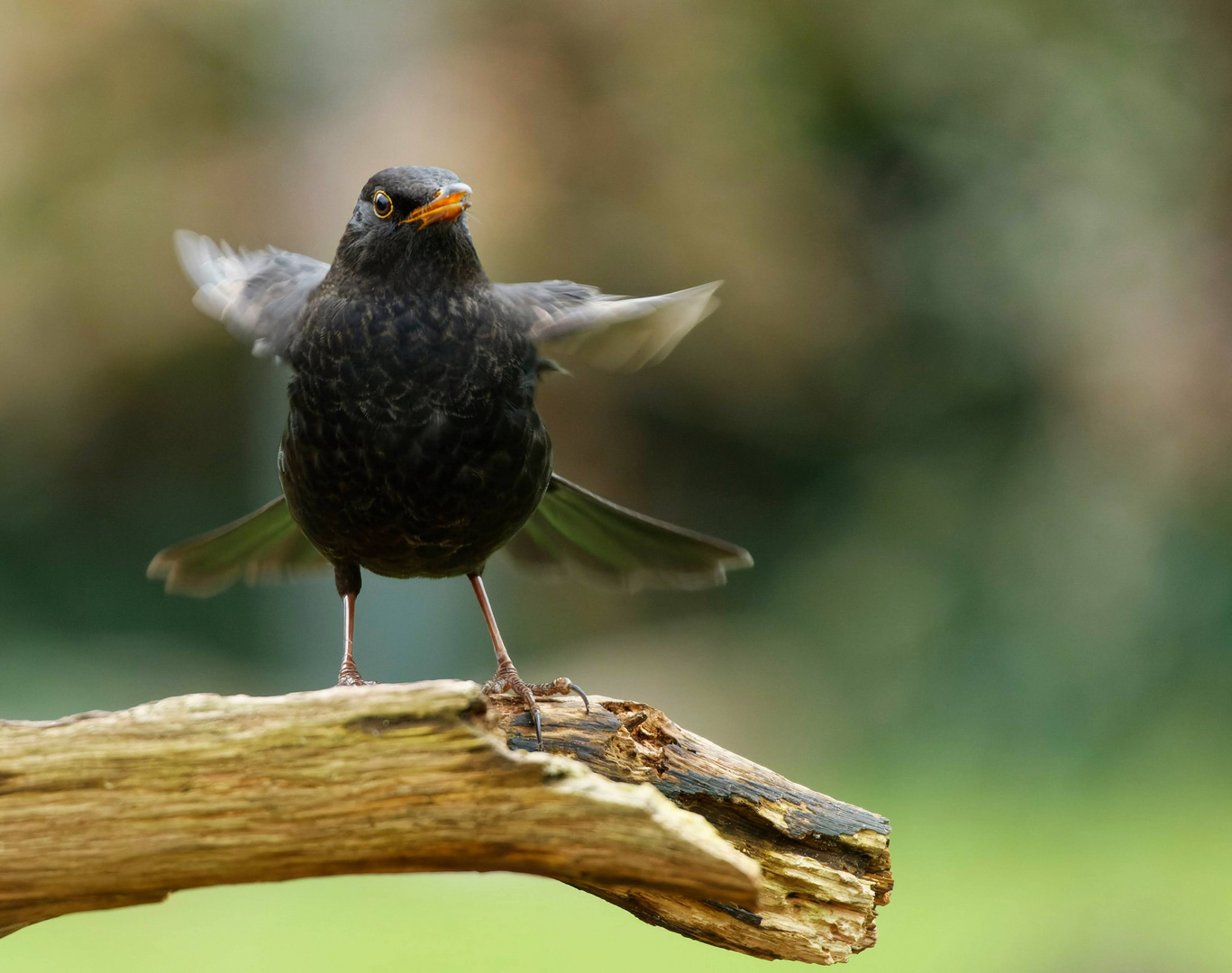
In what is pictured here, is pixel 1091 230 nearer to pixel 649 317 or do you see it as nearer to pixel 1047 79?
pixel 1047 79

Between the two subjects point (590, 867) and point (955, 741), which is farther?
point (955, 741)

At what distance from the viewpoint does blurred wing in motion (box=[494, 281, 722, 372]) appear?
332 centimetres

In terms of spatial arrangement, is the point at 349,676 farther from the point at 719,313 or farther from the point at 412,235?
the point at 719,313

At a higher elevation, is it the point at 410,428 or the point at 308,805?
the point at 410,428

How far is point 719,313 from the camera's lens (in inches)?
364

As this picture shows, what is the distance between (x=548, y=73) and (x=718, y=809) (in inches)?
296

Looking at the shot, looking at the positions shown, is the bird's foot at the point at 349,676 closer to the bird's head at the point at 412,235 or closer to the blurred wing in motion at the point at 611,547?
the blurred wing in motion at the point at 611,547

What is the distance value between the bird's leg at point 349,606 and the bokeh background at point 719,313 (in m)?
4.72

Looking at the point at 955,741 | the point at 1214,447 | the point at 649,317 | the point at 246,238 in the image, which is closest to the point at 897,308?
the point at 1214,447

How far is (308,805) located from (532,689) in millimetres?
1039

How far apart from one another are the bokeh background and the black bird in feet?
16.6

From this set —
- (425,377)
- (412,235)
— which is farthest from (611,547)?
(412,235)

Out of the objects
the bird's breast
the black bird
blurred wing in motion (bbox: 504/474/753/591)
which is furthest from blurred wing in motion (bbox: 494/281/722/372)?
blurred wing in motion (bbox: 504/474/753/591)

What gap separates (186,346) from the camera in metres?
9.33
